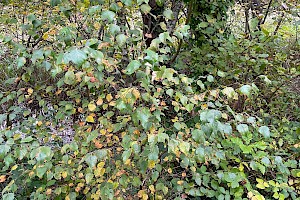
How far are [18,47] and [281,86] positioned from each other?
2.27 metres

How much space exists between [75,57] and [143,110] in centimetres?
43

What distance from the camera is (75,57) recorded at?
1.20 meters

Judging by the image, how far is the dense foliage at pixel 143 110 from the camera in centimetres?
152

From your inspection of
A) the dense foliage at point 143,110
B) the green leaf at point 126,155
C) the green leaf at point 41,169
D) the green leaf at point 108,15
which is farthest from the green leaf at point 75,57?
the green leaf at point 41,169

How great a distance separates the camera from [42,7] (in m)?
3.08

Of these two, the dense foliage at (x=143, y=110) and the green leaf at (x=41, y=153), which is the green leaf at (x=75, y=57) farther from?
→ the green leaf at (x=41, y=153)

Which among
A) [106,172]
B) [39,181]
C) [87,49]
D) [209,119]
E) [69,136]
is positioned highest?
[87,49]

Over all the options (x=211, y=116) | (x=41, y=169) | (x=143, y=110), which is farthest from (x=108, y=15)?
(x=41, y=169)

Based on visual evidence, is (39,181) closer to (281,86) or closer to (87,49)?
(87,49)

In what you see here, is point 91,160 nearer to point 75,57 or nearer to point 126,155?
point 126,155

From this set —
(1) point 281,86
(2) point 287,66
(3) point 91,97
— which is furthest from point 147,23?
(2) point 287,66

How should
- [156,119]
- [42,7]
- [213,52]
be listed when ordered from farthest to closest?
1. [42,7]
2. [213,52]
3. [156,119]

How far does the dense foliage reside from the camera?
1.52 m

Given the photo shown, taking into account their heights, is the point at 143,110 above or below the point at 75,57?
below
